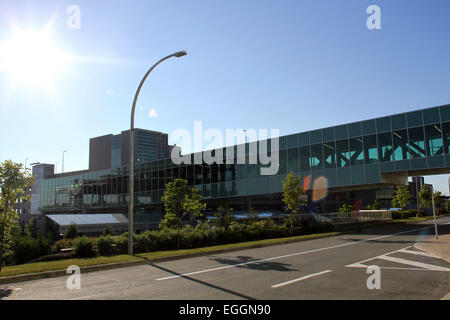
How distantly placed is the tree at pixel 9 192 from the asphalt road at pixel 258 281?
2100 mm

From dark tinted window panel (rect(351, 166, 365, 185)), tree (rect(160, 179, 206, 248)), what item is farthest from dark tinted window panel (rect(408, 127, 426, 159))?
tree (rect(160, 179, 206, 248))

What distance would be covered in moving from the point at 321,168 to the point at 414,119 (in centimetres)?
968

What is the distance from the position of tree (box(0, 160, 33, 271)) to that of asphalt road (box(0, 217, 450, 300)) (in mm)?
2100

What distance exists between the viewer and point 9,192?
1089 cm

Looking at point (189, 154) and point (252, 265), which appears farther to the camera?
point (189, 154)

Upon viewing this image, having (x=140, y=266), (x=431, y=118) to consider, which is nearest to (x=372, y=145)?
(x=431, y=118)

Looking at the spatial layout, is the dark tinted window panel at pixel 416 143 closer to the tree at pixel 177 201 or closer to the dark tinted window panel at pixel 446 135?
the dark tinted window panel at pixel 446 135

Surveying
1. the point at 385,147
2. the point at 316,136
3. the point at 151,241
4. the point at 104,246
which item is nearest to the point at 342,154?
the point at 316,136

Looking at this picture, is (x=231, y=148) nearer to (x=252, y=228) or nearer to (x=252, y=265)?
(x=252, y=228)

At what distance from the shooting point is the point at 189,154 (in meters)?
45.9

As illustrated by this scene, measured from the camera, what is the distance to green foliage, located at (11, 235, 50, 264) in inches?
618

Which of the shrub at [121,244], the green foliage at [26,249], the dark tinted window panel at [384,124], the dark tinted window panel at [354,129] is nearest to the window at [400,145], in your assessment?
the dark tinted window panel at [384,124]

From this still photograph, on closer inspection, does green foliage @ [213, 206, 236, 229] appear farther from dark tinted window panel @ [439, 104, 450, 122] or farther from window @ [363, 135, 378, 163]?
dark tinted window panel @ [439, 104, 450, 122]
